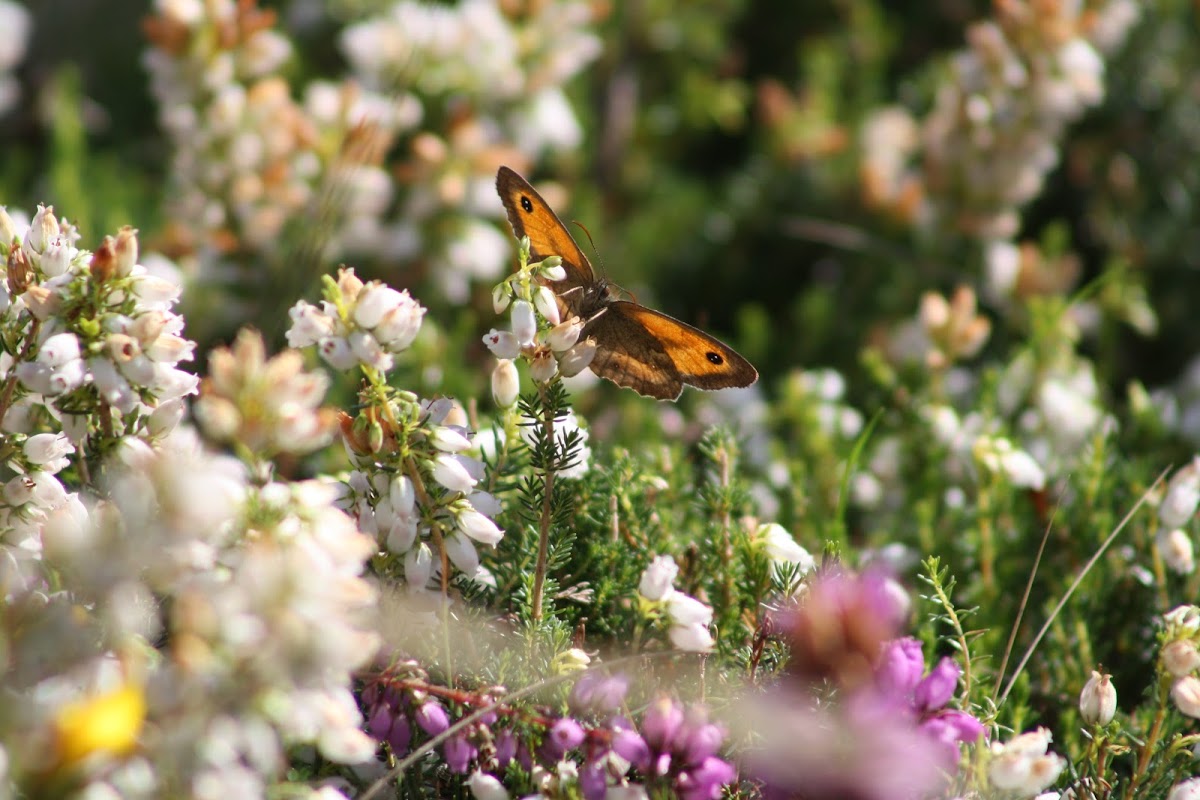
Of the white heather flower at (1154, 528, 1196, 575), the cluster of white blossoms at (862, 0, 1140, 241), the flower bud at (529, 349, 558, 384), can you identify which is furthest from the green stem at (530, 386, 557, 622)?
the cluster of white blossoms at (862, 0, 1140, 241)

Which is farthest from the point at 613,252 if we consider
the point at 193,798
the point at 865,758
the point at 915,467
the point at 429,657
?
the point at 193,798

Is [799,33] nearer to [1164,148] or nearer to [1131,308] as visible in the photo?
[1164,148]

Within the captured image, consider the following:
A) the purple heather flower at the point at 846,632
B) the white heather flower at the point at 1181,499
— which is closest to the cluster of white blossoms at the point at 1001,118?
the white heather flower at the point at 1181,499

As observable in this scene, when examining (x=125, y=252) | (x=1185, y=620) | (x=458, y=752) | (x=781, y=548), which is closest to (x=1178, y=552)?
(x=1185, y=620)

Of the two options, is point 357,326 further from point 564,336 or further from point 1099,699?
point 1099,699

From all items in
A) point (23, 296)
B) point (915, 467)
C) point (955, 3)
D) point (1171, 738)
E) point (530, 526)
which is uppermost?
point (955, 3)

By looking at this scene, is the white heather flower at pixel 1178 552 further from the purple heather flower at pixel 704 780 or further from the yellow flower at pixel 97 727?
the yellow flower at pixel 97 727
